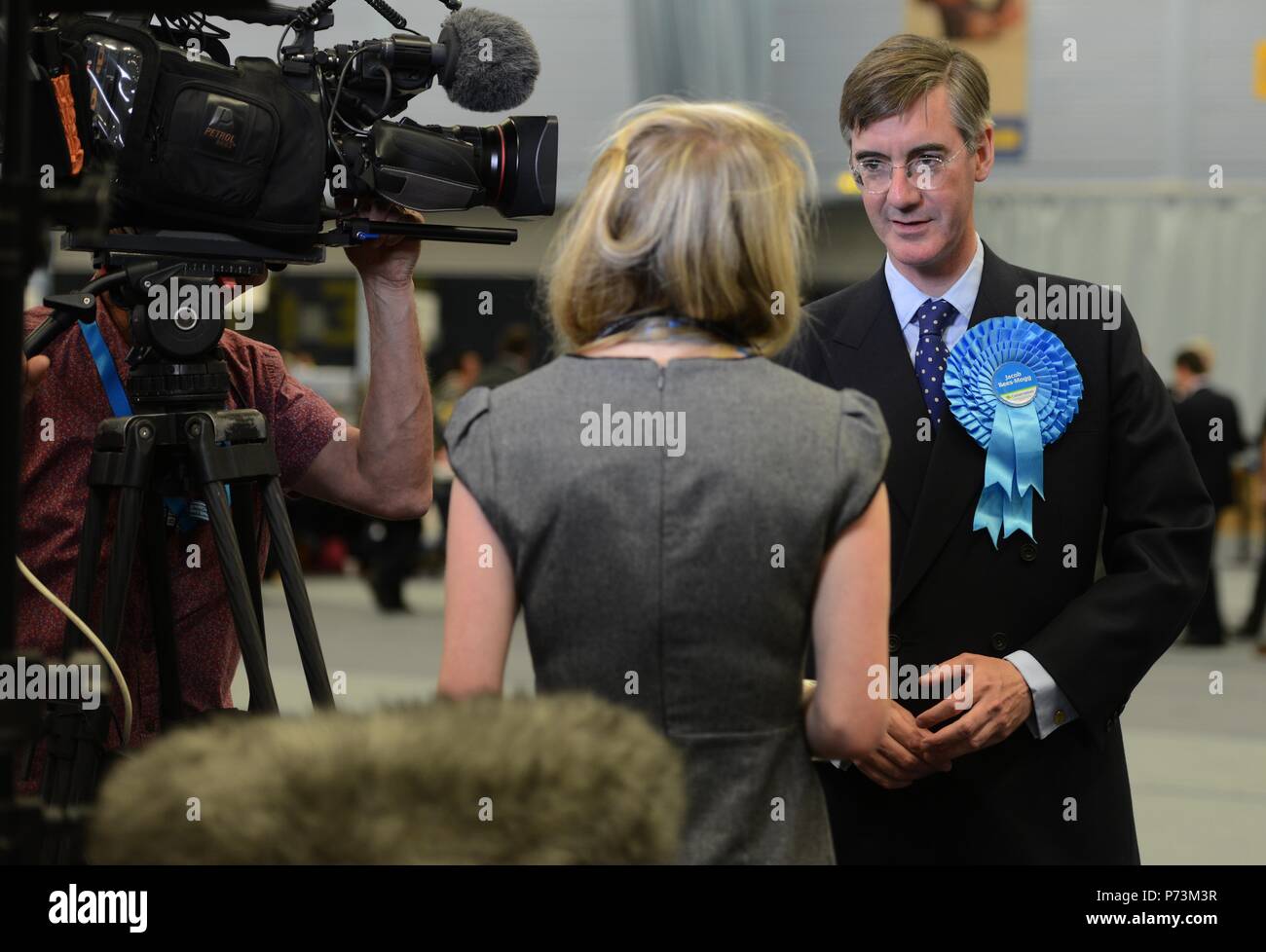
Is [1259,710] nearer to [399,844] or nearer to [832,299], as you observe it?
[832,299]

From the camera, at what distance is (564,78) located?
10.3 metres

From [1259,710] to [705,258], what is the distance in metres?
5.92

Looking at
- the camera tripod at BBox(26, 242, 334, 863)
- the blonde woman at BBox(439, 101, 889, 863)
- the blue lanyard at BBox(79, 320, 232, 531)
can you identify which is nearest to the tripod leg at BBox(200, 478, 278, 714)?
the camera tripod at BBox(26, 242, 334, 863)

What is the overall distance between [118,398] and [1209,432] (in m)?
6.69

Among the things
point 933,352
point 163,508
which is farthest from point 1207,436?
point 163,508

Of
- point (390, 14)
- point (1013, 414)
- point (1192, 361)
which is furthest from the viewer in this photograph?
point (1192, 361)

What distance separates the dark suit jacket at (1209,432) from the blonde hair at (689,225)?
22.3ft

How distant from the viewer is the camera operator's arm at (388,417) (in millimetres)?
2020

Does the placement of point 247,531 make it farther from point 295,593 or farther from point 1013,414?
point 1013,414

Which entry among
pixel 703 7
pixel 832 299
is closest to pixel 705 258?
pixel 832 299

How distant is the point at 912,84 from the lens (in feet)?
6.17

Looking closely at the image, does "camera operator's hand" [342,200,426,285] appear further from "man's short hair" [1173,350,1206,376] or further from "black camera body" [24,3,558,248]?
"man's short hair" [1173,350,1206,376]

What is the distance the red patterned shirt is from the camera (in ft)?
6.32
